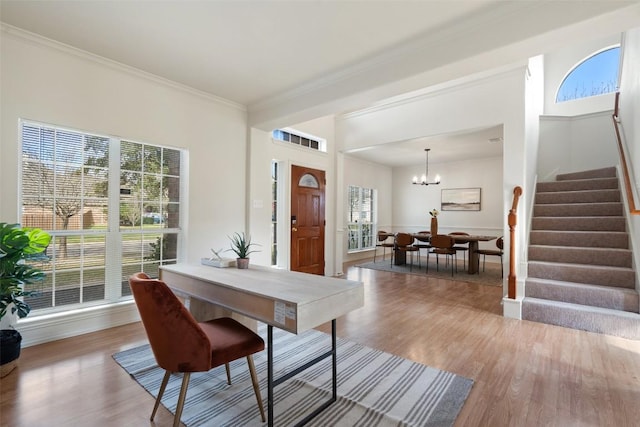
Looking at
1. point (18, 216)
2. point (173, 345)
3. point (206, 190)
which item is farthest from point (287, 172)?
point (173, 345)

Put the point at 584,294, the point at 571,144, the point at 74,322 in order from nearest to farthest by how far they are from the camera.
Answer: the point at 74,322
the point at 584,294
the point at 571,144

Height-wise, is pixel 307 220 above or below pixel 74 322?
above

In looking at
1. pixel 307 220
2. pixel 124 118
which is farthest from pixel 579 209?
pixel 124 118

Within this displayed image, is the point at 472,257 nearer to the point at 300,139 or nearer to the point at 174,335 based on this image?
the point at 300,139

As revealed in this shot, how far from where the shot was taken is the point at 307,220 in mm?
5570

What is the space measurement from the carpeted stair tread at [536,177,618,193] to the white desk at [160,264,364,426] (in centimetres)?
523

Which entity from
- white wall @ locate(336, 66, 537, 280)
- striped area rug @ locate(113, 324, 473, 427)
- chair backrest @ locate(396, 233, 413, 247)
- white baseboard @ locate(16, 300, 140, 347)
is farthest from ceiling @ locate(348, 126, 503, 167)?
white baseboard @ locate(16, 300, 140, 347)

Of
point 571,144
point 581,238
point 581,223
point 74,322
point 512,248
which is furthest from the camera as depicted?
point 571,144

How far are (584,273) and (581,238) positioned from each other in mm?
740

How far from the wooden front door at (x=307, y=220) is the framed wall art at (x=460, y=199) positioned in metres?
4.37

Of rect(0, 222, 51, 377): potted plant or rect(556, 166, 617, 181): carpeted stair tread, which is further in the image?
rect(556, 166, 617, 181): carpeted stair tread

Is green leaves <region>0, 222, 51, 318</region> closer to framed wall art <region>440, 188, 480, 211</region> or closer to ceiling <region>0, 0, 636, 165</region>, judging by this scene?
ceiling <region>0, 0, 636, 165</region>

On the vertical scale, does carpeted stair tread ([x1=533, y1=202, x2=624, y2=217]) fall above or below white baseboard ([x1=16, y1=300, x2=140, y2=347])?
above

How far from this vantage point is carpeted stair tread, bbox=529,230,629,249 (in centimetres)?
391
